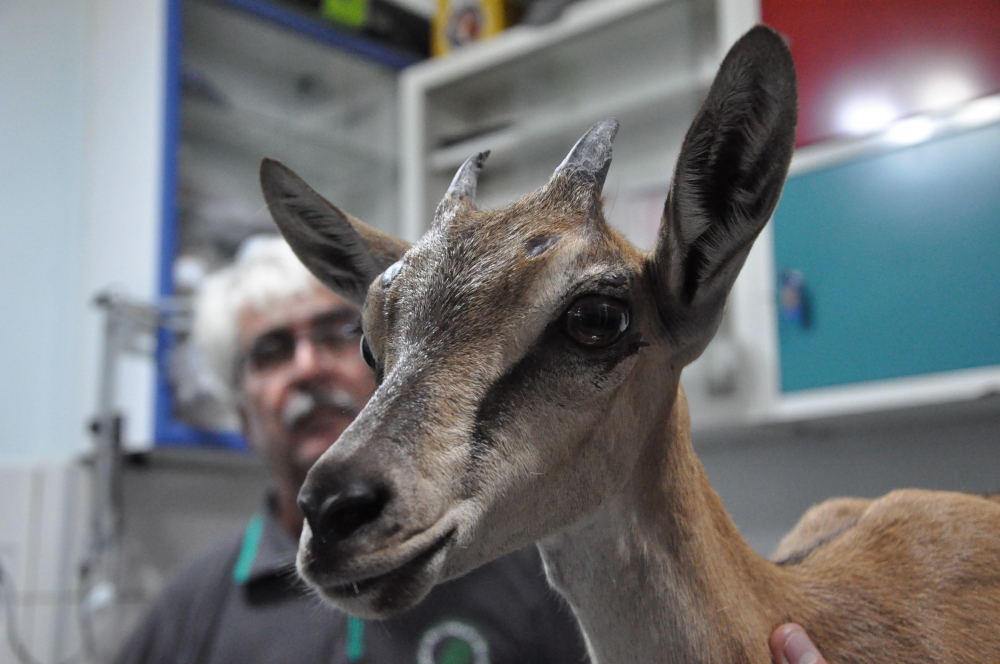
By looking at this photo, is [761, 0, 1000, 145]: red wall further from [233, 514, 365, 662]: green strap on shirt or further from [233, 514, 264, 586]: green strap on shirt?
[233, 514, 264, 586]: green strap on shirt

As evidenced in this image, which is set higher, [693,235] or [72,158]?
[72,158]

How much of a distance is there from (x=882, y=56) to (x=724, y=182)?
4.7 inches

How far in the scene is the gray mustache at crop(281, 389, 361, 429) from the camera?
3.16ft

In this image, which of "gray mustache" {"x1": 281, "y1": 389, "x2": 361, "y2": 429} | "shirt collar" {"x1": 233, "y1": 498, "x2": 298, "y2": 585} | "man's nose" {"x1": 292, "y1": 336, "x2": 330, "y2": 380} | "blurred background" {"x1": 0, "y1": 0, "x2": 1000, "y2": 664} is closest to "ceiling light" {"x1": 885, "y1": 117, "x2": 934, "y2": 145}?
"blurred background" {"x1": 0, "y1": 0, "x2": 1000, "y2": 664}

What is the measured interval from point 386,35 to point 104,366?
5.11 feet

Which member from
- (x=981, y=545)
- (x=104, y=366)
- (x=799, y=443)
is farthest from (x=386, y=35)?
(x=104, y=366)

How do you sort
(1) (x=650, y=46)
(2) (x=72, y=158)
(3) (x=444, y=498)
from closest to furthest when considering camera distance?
1. (3) (x=444, y=498)
2. (1) (x=650, y=46)
3. (2) (x=72, y=158)

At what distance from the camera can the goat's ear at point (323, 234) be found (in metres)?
0.57

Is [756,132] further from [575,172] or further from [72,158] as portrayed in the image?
[72,158]

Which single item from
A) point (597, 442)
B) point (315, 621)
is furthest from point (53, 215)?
point (597, 442)

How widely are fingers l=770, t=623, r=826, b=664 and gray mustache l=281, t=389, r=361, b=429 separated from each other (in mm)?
477

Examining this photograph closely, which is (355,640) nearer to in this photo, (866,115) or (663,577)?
(663,577)

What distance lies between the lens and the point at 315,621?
1.06 metres

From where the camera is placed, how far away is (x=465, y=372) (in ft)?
1.57
